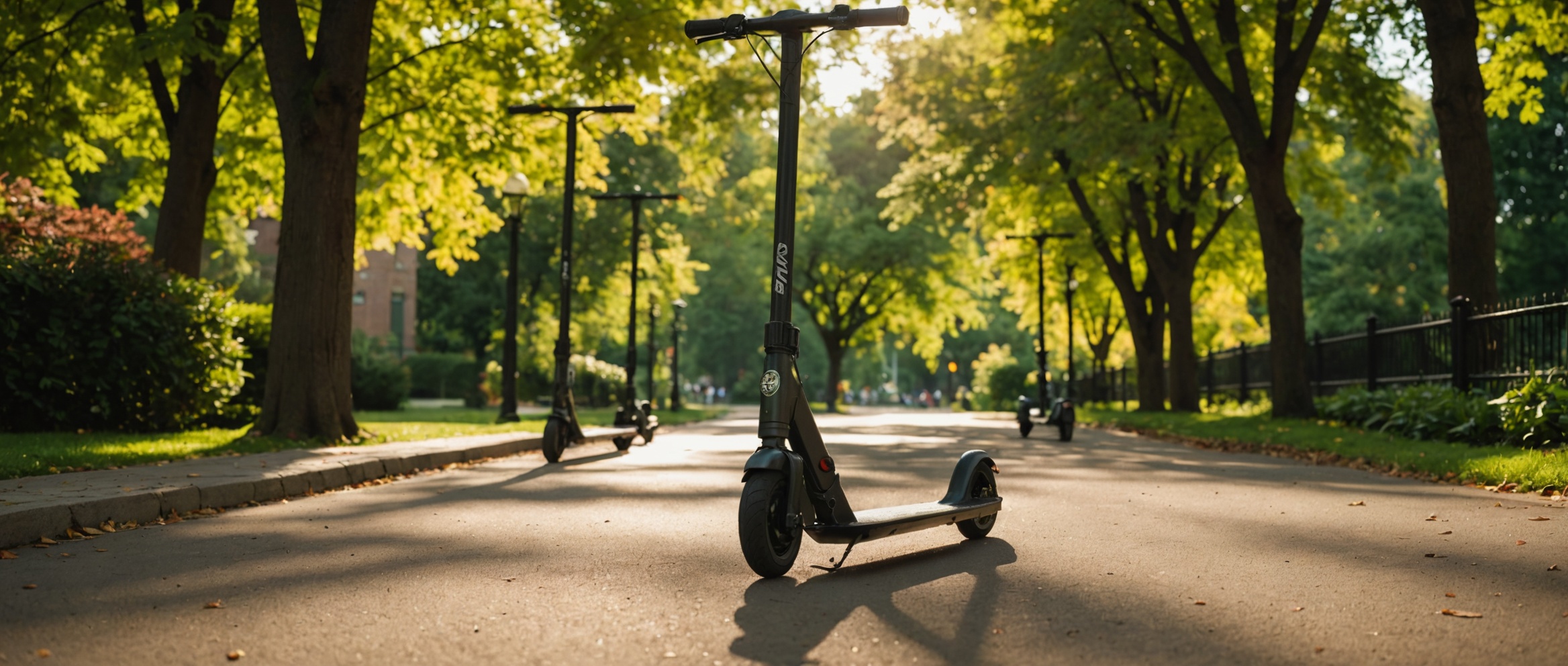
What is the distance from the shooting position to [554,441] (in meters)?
14.3

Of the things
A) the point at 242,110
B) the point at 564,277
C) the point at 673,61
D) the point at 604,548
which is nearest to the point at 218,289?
the point at 564,277

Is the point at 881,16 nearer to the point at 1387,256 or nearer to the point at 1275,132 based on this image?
the point at 1275,132

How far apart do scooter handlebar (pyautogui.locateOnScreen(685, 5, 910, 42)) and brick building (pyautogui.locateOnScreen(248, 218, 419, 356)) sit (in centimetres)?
5581

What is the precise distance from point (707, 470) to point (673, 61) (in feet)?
30.6

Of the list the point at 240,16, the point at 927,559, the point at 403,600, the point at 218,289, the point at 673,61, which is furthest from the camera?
the point at 673,61

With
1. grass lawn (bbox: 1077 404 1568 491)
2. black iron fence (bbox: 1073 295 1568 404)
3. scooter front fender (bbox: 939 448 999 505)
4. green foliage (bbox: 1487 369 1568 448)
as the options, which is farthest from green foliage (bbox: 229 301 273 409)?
black iron fence (bbox: 1073 295 1568 404)

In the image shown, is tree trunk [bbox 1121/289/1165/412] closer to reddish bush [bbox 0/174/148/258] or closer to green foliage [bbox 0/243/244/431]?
reddish bush [bbox 0/174/148/258]

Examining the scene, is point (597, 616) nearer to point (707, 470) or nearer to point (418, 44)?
point (707, 470)

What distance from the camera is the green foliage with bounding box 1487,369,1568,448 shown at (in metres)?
11.6

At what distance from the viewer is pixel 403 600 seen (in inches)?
203

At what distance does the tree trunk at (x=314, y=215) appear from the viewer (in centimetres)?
1457

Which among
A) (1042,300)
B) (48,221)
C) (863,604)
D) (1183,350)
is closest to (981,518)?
(863,604)

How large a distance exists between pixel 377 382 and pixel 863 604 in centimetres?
2802

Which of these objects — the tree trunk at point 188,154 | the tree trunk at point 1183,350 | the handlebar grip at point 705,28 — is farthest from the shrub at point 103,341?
the tree trunk at point 1183,350
